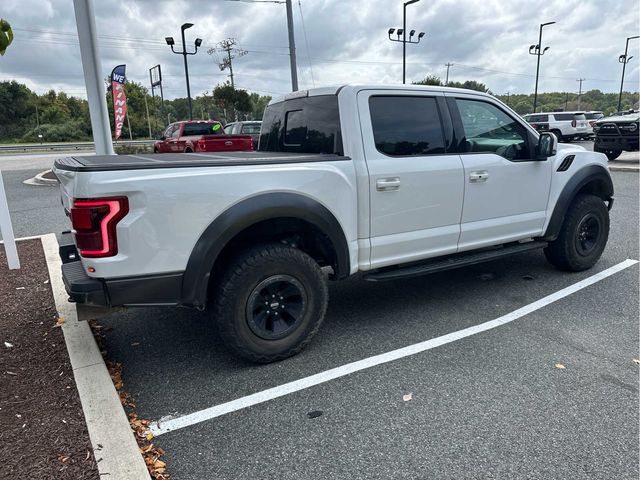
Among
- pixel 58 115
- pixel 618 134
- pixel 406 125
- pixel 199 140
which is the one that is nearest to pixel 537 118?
pixel 618 134

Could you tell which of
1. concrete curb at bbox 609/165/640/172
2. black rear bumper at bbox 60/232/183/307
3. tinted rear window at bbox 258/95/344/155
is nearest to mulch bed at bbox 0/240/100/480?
black rear bumper at bbox 60/232/183/307

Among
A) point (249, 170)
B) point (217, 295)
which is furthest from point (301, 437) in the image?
point (249, 170)

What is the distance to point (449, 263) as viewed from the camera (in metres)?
4.03

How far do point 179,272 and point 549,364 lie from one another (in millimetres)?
2567

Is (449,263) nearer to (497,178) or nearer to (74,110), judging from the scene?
(497,178)

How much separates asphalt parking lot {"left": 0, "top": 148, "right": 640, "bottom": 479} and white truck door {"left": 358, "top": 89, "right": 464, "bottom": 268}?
→ 71 centimetres

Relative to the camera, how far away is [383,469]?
7.47 ft

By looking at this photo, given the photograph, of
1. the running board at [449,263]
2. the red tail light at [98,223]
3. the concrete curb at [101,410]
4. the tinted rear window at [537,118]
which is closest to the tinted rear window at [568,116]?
the tinted rear window at [537,118]

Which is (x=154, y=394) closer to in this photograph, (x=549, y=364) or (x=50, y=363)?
(x=50, y=363)

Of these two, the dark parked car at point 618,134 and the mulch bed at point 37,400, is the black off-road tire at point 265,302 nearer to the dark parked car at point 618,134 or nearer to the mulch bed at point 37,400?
the mulch bed at point 37,400

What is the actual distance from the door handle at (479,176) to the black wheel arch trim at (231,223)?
5.02 feet

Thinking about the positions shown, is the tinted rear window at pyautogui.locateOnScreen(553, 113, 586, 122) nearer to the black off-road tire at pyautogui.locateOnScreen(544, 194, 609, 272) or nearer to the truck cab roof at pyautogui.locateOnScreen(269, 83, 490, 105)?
the black off-road tire at pyautogui.locateOnScreen(544, 194, 609, 272)

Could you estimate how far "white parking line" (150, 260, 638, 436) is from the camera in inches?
106

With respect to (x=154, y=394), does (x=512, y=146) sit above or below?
above
